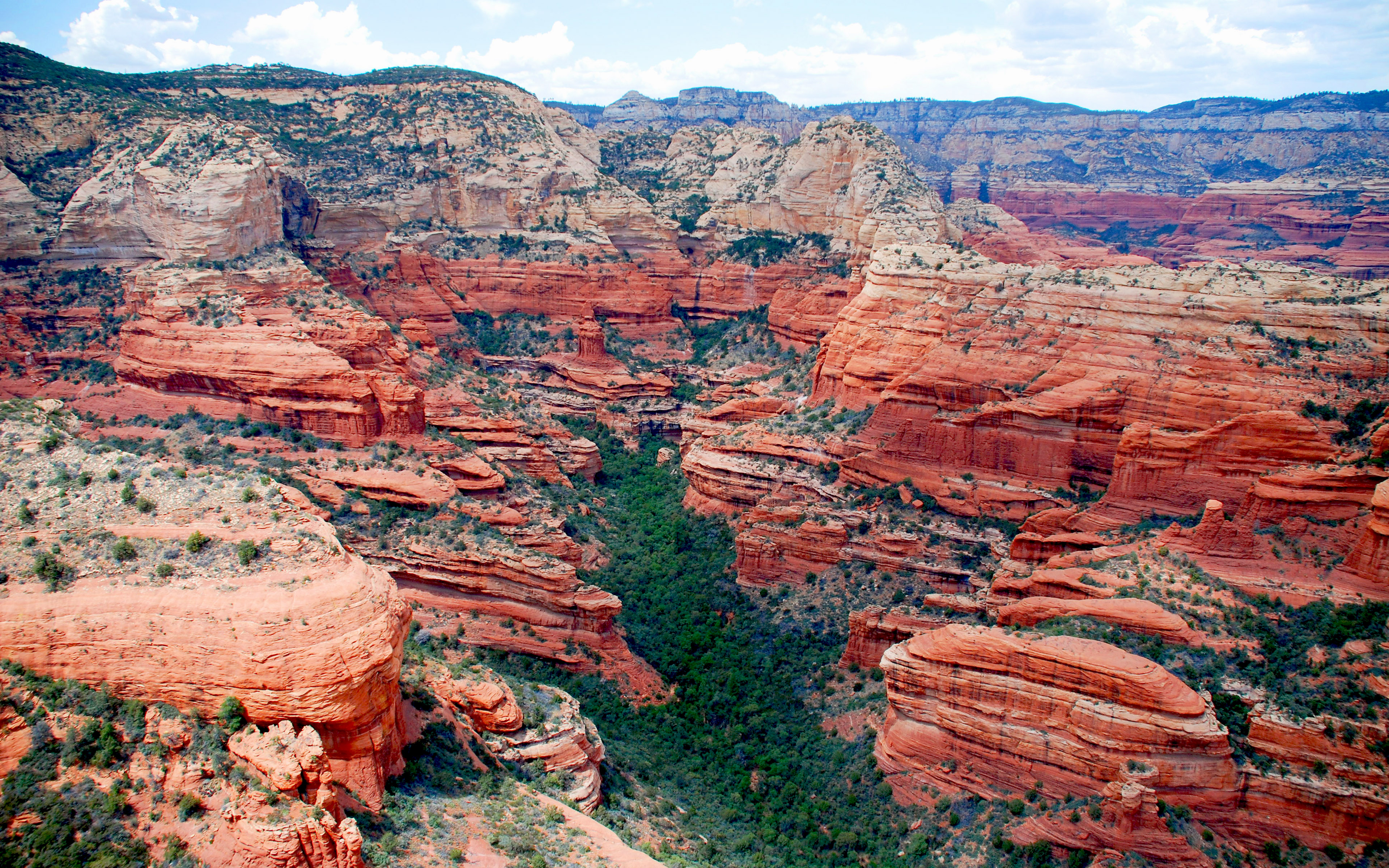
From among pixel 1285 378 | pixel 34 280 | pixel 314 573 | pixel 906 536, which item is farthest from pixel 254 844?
pixel 34 280

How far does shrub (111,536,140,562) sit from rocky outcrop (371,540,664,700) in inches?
661

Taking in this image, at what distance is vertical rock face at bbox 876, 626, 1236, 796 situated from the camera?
25.4 meters

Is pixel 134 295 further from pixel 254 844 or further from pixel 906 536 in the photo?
pixel 906 536

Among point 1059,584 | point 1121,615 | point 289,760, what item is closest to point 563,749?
point 289,760

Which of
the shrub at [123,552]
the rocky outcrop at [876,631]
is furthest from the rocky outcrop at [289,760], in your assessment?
the rocky outcrop at [876,631]

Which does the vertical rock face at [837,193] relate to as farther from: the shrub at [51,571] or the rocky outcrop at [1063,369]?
the shrub at [51,571]

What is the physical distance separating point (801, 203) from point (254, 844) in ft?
234

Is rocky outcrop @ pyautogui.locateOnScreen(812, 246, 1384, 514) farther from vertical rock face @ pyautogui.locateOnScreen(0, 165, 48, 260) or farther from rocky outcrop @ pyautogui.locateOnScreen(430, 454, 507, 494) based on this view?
vertical rock face @ pyautogui.locateOnScreen(0, 165, 48, 260)

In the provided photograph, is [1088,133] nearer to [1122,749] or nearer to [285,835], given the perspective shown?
[1122,749]

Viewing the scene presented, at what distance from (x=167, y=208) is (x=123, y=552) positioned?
3450 cm

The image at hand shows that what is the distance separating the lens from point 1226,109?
6550 inches

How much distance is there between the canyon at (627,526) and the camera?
818 inches

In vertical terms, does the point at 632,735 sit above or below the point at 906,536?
below

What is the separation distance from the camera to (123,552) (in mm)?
21250
